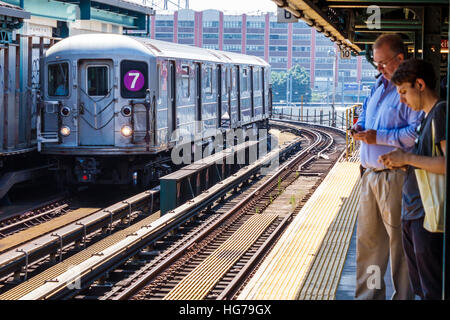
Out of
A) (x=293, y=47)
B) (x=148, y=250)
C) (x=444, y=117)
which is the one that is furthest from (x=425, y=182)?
(x=293, y=47)

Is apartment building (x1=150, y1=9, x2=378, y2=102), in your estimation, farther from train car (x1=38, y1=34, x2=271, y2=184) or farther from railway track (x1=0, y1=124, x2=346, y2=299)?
railway track (x1=0, y1=124, x2=346, y2=299)

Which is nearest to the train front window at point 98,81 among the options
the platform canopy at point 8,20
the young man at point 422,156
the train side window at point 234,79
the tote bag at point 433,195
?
the platform canopy at point 8,20

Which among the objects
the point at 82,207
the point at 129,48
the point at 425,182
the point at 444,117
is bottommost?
the point at 82,207

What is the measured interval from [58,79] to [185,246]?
6.93 meters

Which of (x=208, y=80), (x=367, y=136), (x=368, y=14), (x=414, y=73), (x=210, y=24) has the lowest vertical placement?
(x=367, y=136)

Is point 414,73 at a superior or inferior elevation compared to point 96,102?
superior

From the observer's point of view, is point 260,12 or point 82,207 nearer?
point 82,207

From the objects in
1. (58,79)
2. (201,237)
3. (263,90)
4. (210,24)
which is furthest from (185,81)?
(210,24)

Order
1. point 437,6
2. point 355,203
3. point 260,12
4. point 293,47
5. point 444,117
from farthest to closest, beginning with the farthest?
point 293,47 → point 260,12 → point 355,203 → point 437,6 → point 444,117

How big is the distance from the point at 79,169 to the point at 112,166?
74 centimetres

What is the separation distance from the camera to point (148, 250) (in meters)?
11.1

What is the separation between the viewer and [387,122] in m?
5.25

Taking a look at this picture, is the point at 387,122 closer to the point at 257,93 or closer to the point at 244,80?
the point at 244,80
